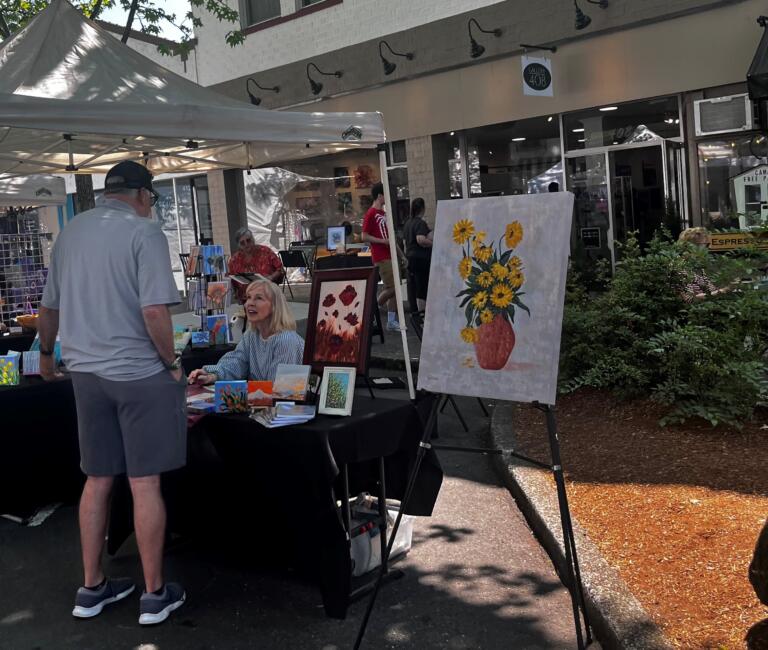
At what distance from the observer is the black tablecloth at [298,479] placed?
160 inches

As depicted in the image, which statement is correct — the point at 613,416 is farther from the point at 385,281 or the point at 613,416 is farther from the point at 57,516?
the point at 385,281

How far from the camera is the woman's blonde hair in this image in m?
5.16

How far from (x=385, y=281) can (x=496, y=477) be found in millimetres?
6554

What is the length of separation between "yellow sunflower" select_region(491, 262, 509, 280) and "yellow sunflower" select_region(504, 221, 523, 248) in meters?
0.10

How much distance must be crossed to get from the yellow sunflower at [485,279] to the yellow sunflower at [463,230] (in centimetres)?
19

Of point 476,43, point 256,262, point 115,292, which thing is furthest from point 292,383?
point 476,43

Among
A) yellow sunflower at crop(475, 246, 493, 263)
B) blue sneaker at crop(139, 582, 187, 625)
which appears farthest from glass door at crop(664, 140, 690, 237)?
blue sneaker at crop(139, 582, 187, 625)

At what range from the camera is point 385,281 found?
12.6 metres

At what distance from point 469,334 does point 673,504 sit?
1.94 m

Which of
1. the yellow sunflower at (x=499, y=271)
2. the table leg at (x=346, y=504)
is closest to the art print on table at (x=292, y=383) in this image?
the table leg at (x=346, y=504)

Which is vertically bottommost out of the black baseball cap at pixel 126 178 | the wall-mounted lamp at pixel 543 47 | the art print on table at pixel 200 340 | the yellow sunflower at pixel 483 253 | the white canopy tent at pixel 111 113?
the art print on table at pixel 200 340

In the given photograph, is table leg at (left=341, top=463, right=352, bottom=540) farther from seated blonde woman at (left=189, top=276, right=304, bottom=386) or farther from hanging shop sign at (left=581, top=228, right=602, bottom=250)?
hanging shop sign at (left=581, top=228, right=602, bottom=250)

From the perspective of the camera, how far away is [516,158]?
15.3 meters

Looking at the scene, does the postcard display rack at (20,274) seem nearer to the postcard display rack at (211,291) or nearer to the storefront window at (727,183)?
the postcard display rack at (211,291)
